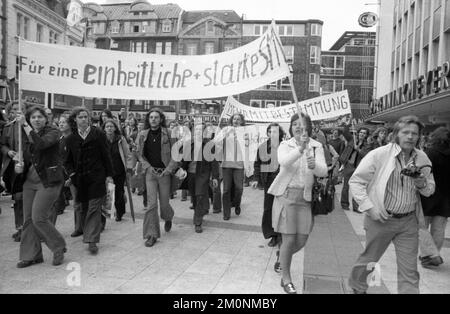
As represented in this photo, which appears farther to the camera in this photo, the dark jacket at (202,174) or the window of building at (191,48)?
the window of building at (191,48)

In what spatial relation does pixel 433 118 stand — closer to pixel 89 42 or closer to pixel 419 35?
pixel 419 35

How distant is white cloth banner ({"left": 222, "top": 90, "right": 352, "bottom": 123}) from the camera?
13.2m

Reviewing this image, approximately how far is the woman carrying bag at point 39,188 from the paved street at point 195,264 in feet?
0.66

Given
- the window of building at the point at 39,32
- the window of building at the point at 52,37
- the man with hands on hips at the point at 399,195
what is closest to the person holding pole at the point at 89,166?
the man with hands on hips at the point at 399,195

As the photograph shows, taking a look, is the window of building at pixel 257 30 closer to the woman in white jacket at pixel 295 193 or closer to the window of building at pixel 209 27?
the window of building at pixel 209 27

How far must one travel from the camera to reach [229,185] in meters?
7.81

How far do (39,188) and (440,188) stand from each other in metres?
4.94

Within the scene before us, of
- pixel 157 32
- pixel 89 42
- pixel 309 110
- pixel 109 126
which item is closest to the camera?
pixel 109 126

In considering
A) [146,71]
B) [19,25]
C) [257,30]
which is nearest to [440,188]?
[146,71]

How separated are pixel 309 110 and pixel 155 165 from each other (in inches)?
343

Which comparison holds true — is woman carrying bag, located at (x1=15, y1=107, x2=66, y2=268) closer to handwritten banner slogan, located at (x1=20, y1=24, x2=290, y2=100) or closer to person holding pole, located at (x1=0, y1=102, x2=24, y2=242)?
person holding pole, located at (x1=0, y1=102, x2=24, y2=242)

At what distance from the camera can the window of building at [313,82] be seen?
154 feet
